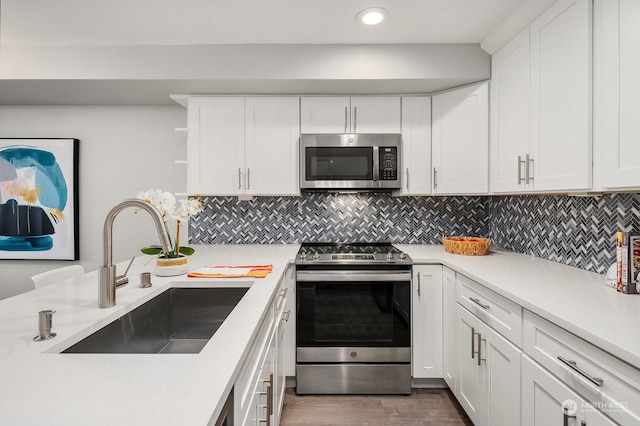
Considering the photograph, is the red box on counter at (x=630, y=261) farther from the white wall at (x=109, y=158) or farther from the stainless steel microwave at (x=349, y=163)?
the white wall at (x=109, y=158)

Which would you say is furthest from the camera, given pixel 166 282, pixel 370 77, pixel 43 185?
pixel 43 185

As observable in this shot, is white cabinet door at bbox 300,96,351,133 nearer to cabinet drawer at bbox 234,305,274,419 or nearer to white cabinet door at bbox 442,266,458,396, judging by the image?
white cabinet door at bbox 442,266,458,396

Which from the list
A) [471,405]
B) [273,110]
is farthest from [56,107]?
[471,405]

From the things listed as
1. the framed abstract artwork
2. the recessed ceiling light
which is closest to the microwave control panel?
the recessed ceiling light

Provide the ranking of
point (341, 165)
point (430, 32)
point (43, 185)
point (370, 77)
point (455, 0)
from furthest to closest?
point (43, 185) → point (341, 165) → point (370, 77) → point (430, 32) → point (455, 0)

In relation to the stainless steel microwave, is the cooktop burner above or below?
below

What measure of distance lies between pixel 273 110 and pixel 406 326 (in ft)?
6.04

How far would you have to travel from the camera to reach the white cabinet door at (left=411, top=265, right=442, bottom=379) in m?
2.16

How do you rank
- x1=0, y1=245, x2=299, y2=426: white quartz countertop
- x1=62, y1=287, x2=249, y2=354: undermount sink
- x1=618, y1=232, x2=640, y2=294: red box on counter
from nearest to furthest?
x1=0, y1=245, x2=299, y2=426: white quartz countertop
x1=62, y1=287, x2=249, y2=354: undermount sink
x1=618, y1=232, x2=640, y2=294: red box on counter

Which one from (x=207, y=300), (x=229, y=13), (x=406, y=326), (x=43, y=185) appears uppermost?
(x=229, y=13)

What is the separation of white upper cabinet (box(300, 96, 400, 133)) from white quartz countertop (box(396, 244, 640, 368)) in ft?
3.46

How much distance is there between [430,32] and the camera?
2027 mm

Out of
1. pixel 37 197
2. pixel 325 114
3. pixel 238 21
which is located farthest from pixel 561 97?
pixel 37 197

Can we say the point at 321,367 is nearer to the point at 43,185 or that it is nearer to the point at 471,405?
the point at 471,405
